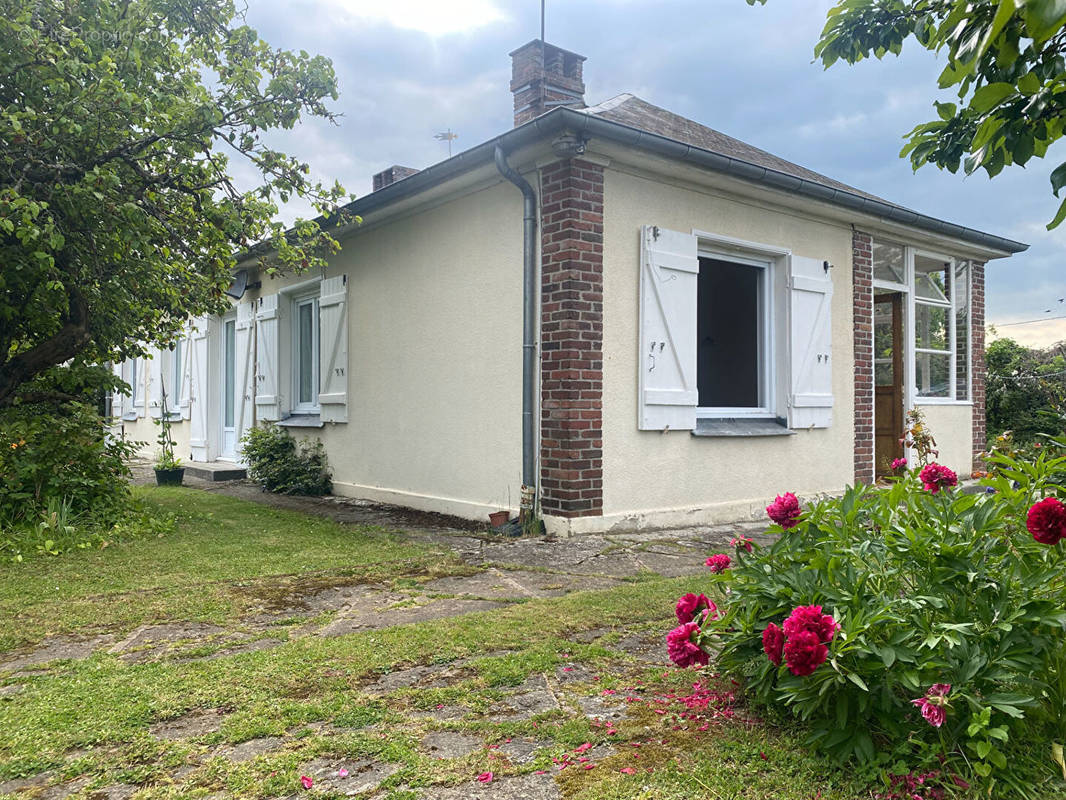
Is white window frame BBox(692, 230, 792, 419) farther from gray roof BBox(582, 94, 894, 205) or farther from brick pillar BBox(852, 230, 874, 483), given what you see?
brick pillar BBox(852, 230, 874, 483)

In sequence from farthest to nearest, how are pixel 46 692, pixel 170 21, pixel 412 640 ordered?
pixel 170 21 < pixel 412 640 < pixel 46 692

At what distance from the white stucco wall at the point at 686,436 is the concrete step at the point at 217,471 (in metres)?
6.10

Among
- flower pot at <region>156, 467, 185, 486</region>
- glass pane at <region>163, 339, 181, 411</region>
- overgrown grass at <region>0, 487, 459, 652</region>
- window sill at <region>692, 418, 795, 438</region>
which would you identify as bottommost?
overgrown grass at <region>0, 487, 459, 652</region>

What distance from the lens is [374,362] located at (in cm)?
795

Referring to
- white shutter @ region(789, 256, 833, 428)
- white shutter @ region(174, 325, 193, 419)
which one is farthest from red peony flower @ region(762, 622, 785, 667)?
white shutter @ region(174, 325, 193, 419)

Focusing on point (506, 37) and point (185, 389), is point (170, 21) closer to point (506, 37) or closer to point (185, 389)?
point (506, 37)

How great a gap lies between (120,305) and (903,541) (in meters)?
5.96

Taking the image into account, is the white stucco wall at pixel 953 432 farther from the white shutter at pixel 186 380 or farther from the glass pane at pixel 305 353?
the white shutter at pixel 186 380

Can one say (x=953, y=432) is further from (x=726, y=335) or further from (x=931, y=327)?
(x=726, y=335)

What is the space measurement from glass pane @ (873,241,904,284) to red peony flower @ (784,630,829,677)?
756 centimetres

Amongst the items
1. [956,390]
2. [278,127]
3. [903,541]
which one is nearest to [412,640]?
[903,541]

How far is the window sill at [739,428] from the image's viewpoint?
21.0 feet

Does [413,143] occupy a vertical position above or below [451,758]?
A: above

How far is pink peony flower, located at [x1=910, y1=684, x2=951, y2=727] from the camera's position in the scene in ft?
5.49
